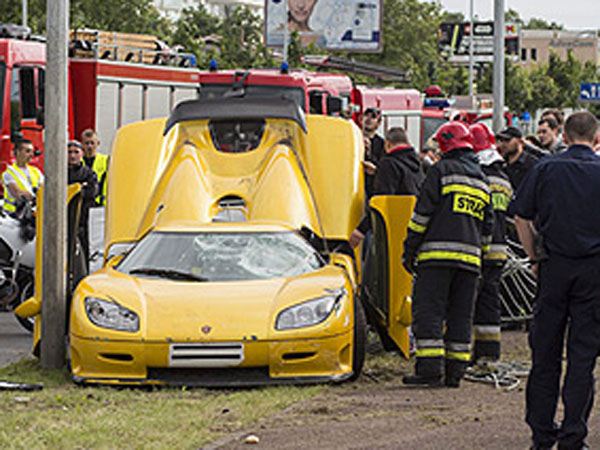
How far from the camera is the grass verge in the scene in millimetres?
8078

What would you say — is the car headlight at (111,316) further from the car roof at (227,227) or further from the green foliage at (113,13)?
the green foliage at (113,13)

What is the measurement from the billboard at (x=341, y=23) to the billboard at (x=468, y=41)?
56.9 ft

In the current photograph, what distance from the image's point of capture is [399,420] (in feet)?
29.0

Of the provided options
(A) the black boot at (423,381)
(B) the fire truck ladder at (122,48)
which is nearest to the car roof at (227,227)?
(A) the black boot at (423,381)

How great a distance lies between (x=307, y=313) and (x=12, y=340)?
4.24 m

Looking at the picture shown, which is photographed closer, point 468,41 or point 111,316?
point 111,316

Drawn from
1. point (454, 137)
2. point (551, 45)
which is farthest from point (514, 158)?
point (551, 45)

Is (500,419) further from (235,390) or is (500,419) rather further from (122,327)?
(122,327)

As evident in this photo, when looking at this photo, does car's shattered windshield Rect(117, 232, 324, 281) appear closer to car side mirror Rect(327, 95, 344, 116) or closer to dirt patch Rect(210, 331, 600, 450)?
dirt patch Rect(210, 331, 600, 450)

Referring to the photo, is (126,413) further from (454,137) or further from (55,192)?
(454,137)

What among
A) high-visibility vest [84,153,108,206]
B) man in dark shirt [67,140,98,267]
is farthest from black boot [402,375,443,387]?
high-visibility vest [84,153,108,206]

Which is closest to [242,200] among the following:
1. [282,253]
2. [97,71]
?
[282,253]

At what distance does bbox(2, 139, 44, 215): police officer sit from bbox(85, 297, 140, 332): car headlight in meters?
5.25

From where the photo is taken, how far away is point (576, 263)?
7734 millimetres
